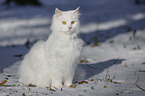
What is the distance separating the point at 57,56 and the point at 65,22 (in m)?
0.55

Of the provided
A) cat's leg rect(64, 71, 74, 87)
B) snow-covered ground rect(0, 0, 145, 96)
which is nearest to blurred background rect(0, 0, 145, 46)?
snow-covered ground rect(0, 0, 145, 96)

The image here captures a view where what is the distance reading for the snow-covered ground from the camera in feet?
9.93

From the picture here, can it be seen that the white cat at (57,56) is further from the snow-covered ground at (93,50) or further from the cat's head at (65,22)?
the snow-covered ground at (93,50)

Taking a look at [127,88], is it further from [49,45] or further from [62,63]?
[49,45]

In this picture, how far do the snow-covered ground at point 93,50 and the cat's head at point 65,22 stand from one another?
71 centimetres

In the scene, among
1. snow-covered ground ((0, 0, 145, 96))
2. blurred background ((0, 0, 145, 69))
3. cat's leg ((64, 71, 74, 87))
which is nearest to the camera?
snow-covered ground ((0, 0, 145, 96))

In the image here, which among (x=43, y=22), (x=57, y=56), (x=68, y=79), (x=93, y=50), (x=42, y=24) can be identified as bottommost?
(x=68, y=79)

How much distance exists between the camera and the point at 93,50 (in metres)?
6.40

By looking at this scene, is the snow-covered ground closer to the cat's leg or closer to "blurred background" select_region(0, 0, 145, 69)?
"blurred background" select_region(0, 0, 145, 69)

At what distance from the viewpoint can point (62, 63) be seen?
3109 millimetres

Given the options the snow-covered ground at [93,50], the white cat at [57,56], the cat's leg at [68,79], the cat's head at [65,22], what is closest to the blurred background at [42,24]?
the snow-covered ground at [93,50]

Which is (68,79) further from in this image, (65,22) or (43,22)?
(43,22)

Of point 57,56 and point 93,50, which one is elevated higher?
point 93,50

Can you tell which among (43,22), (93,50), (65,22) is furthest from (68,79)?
(43,22)
